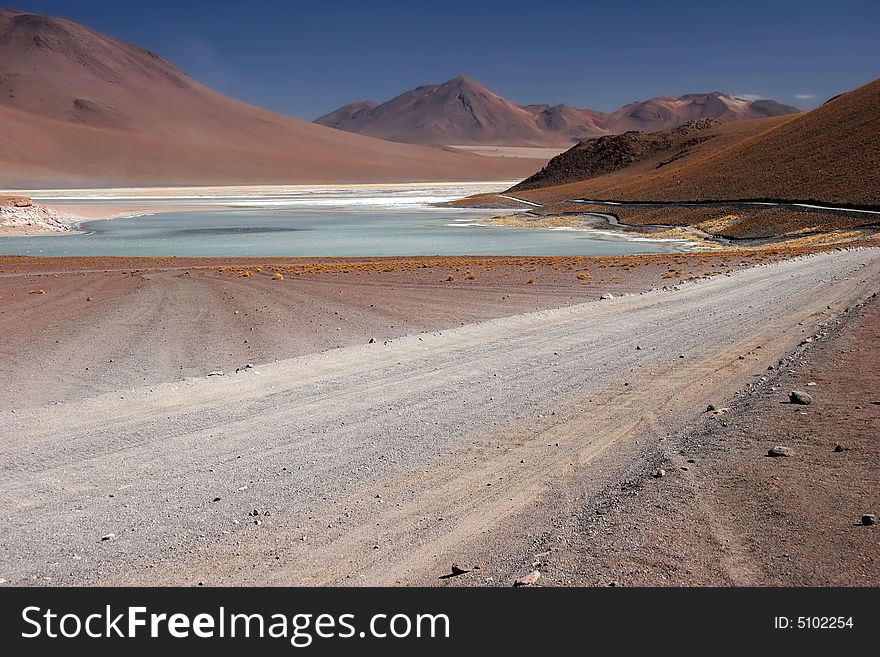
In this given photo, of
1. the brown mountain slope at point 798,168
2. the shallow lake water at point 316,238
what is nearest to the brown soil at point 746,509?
the shallow lake water at point 316,238

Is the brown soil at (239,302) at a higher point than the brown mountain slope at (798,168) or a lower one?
lower

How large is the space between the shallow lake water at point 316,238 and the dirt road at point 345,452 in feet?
84.3

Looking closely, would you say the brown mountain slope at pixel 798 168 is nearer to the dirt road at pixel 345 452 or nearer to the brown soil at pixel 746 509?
the dirt road at pixel 345 452

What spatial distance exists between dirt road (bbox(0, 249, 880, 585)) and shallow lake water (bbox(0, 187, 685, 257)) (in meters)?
25.7

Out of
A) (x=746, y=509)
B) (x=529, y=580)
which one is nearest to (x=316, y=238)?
(x=746, y=509)

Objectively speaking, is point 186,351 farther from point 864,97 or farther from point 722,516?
point 864,97

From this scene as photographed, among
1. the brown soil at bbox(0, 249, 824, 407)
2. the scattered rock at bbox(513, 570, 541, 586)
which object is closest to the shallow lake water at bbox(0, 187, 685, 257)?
the brown soil at bbox(0, 249, 824, 407)

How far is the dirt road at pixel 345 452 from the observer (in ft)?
18.6

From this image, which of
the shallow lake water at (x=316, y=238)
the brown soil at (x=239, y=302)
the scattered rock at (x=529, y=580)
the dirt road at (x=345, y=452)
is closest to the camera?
the scattered rock at (x=529, y=580)

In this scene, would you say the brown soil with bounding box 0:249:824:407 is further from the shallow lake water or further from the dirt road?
the shallow lake water

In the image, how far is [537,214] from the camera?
67.1m

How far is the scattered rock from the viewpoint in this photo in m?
4.96

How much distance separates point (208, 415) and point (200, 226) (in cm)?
5106
